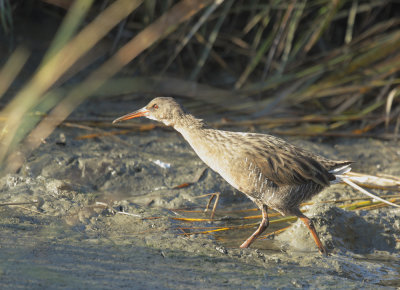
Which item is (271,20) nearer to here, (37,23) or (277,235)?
(37,23)

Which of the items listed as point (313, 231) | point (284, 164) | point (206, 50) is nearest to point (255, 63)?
point (206, 50)

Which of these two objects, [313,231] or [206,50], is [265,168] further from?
[206,50]

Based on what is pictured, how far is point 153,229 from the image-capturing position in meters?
3.56

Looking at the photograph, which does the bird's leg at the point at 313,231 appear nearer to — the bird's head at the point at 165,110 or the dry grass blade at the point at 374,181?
the dry grass blade at the point at 374,181

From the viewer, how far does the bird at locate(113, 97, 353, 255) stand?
3.53 m

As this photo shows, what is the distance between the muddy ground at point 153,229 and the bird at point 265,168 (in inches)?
11.4

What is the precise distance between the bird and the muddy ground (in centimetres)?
Answer: 29

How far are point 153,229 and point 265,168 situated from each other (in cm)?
81

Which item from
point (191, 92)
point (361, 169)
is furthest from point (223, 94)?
point (361, 169)

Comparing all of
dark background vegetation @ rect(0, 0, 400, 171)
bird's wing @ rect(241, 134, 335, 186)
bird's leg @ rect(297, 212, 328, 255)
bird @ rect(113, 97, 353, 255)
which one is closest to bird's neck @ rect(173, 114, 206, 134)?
bird @ rect(113, 97, 353, 255)

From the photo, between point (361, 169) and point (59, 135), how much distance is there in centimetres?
274

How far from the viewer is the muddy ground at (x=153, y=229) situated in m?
2.80

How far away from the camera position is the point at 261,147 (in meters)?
3.65

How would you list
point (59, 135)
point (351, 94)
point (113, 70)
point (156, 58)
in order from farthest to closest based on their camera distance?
point (156, 58)
point (351, 94)
point (59, 135)
point (113, 70)
